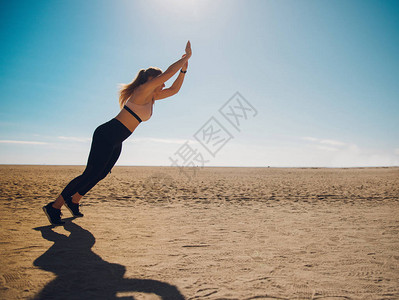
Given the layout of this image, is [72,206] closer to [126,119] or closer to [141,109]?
[126,119]

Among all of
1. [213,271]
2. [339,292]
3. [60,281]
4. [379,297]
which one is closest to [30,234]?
[60,281]

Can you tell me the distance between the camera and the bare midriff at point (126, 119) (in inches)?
109

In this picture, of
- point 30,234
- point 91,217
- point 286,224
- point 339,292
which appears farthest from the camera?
point 91,217

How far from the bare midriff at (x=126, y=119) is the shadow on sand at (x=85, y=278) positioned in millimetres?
1528

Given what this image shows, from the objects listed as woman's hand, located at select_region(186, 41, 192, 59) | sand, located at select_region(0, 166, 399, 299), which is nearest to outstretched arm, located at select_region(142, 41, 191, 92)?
woman's hand, located at select_region(186, 41, 192, 59)

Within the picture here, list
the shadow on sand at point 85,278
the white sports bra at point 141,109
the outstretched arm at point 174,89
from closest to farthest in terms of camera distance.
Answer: the shadow on sand at point 85,278, the white sports bra at point 141,109, the outstretched arm at point 174,89

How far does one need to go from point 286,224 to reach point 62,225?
12.4ft

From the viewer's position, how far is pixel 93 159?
112 inches

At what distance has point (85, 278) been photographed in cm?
195

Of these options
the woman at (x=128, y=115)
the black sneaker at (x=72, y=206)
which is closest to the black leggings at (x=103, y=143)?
the woman at (x=128, y=115)

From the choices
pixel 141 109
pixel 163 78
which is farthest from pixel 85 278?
pixel 163 78

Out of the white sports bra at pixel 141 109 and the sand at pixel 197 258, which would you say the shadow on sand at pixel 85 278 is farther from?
the white sports bra at pixel 141 109

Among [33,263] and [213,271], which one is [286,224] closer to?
[213,271]

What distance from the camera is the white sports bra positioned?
2742 millimetres
